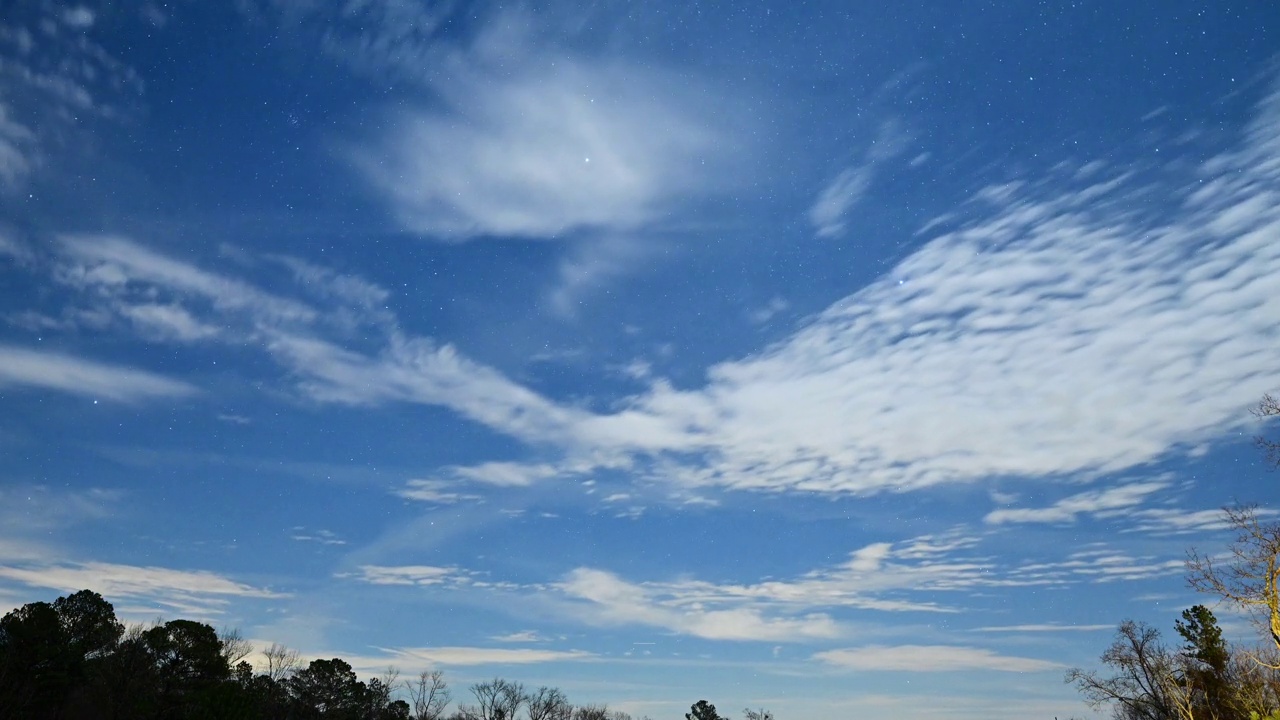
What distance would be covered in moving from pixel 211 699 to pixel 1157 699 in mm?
72632

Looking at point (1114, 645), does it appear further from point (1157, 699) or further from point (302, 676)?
point (302, 676)

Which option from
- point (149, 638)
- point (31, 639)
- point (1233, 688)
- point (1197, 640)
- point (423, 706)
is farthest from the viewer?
point (423, 706)

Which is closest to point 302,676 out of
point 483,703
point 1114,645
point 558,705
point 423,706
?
point 423,706

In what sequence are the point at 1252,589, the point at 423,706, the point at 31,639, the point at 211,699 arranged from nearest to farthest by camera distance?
1. the point at 1252,589
2. the point at 211,699
3. the point at 31,639
4. the point at 423,706

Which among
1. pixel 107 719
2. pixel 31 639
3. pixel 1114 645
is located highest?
pixel 1114 645

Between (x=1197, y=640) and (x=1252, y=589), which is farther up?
(x=1197, y=640)

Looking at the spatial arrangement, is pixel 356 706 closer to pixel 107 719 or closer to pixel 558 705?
pixel 107 719

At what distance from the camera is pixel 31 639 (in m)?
72.7

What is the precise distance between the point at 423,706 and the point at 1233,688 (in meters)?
111

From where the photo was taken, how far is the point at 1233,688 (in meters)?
60.8

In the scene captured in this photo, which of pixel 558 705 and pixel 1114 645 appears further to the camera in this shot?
pixel 558 705

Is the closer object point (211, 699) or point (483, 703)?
point (211, 699)

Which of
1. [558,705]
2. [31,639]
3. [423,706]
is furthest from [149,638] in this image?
[558,705]

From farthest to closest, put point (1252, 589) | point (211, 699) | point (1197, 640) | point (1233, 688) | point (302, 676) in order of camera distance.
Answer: point (302, 676), point (1197, 640), point (1233, 688), point (211, 699), point (1252, 589)
